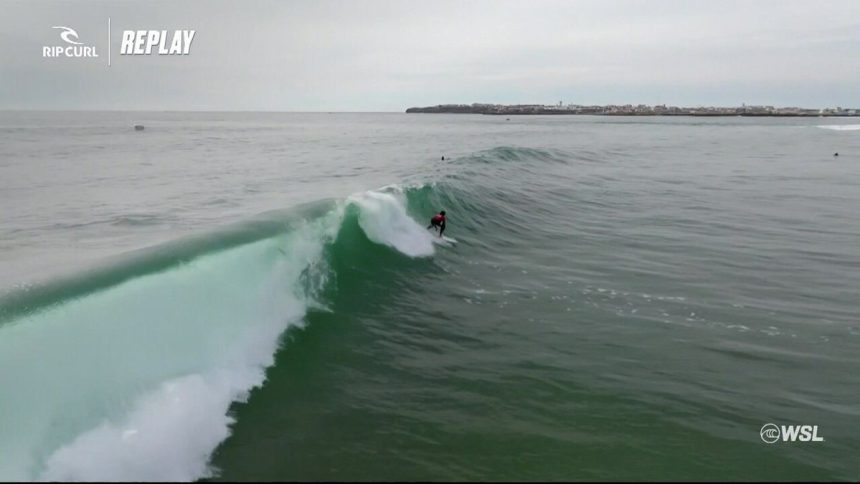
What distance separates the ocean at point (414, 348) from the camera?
5.51 metres

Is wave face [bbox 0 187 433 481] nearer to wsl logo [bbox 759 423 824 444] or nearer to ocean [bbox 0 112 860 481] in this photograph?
ocean [bbox 0 112 860 481]

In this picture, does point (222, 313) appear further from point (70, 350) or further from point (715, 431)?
point (715, 431)

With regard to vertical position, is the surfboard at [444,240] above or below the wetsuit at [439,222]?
below

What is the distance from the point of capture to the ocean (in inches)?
217

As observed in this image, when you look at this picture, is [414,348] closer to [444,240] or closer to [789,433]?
[789,433]

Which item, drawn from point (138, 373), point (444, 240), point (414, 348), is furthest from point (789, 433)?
point (444, 240)

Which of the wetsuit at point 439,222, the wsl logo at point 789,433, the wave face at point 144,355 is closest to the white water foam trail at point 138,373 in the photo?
the wave face at point 144,355

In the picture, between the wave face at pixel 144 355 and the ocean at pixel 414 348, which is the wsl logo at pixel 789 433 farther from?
the wave face at pixel 144 355

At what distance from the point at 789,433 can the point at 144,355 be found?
7.69 metres

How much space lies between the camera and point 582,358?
795 cm

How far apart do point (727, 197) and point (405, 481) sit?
77.2 feet

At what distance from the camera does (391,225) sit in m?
14.4

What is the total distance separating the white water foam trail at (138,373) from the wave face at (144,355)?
0.05ft

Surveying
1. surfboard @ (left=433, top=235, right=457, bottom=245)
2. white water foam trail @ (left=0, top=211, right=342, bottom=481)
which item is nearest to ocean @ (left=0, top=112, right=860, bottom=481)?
white water foam trail @ (left=0, top=211, right=342, bottom=481)
